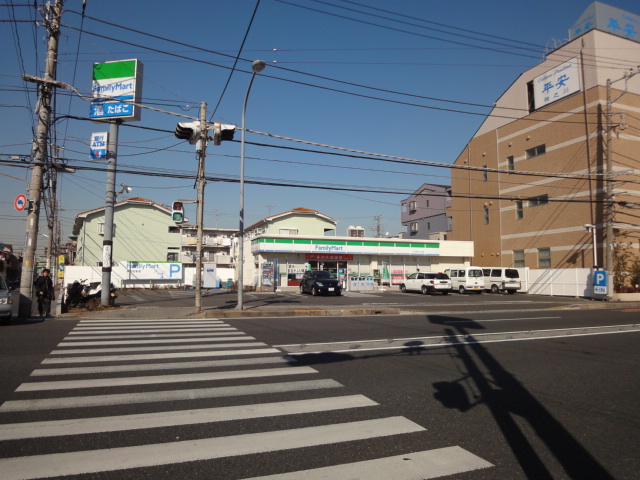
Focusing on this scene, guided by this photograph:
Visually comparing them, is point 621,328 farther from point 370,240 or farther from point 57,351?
point 370,240

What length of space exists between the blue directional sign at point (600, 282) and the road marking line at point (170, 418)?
90.4 feet

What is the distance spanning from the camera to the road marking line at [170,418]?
14.5 feet

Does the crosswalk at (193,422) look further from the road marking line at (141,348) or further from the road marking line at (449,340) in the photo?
the road marking line at (449,340)

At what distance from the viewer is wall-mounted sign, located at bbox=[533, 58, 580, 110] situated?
33.2m

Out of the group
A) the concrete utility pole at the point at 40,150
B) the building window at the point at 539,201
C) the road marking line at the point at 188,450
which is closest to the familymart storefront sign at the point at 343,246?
the building window at the point at 539,201

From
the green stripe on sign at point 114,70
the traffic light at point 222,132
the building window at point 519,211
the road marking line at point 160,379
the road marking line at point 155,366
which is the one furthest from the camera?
the building window at point 519,211

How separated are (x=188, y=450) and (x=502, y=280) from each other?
3348 cm

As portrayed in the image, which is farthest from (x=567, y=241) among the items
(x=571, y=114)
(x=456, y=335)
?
(x=456, y=335)

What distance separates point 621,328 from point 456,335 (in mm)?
6006

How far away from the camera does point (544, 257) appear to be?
3559 centimetres

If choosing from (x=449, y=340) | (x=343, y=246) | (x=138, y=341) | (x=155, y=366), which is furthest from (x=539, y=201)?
(x=155, y=366)

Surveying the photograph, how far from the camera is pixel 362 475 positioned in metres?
3.53

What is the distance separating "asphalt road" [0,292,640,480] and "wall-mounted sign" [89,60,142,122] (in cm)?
1262

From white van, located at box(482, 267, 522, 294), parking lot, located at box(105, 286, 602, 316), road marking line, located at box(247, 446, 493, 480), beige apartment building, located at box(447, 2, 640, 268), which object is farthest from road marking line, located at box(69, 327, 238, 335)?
white van, located at box(482, 267, 522, 294)
